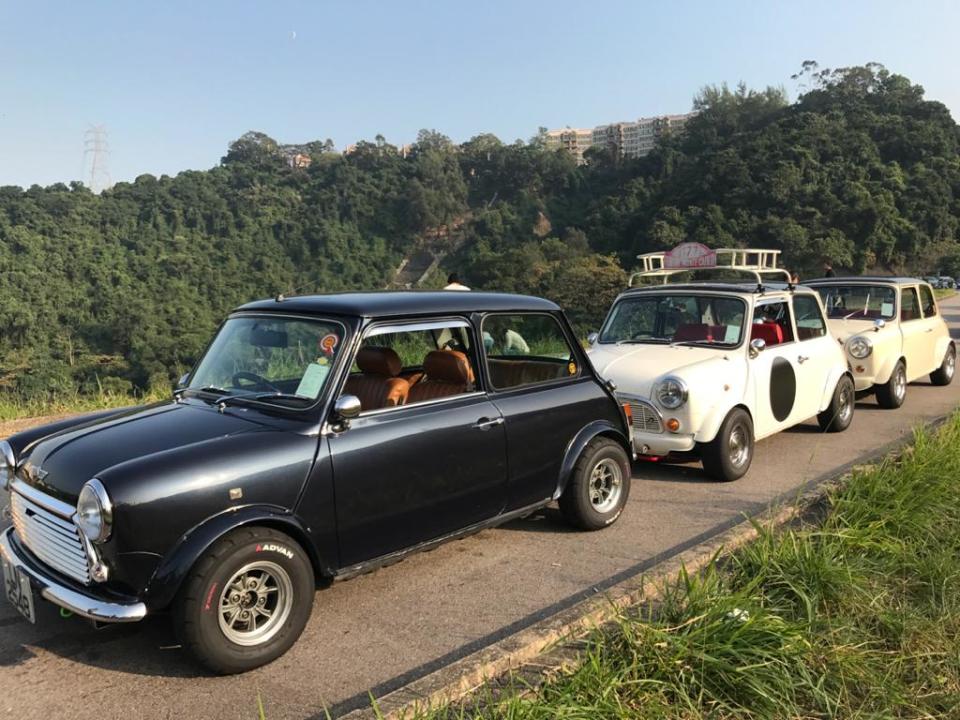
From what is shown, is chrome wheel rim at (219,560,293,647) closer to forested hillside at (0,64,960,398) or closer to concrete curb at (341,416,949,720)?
concrete curb at (341,416,949,720)

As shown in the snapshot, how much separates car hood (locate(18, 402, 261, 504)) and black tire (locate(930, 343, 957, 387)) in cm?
1121

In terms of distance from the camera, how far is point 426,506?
397 cm

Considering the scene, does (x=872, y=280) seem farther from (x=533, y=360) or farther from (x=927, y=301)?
(x=533, y=360)

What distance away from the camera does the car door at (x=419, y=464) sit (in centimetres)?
366

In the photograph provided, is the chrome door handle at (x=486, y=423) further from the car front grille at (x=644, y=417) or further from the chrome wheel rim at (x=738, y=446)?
the chrome wheel rim at (x=738, y=446)

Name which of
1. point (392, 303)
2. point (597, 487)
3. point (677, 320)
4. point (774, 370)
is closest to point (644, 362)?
point (677, 320)

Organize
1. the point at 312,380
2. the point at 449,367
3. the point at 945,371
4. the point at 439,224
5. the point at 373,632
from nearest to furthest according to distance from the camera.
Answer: the point at 373,632 < the point at 312,380 < the point at 449,367 < the point at 945,371 < the point at 439,224

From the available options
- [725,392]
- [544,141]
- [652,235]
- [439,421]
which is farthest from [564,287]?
[544,141]

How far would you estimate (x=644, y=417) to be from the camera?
6266 millimetres

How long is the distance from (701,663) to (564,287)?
122 ft

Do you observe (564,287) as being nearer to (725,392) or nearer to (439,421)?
(725,392)

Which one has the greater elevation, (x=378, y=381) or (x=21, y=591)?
(x=378, y=381)

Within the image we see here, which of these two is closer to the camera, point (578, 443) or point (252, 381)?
point (252, 381)

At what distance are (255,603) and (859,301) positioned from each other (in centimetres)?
947
